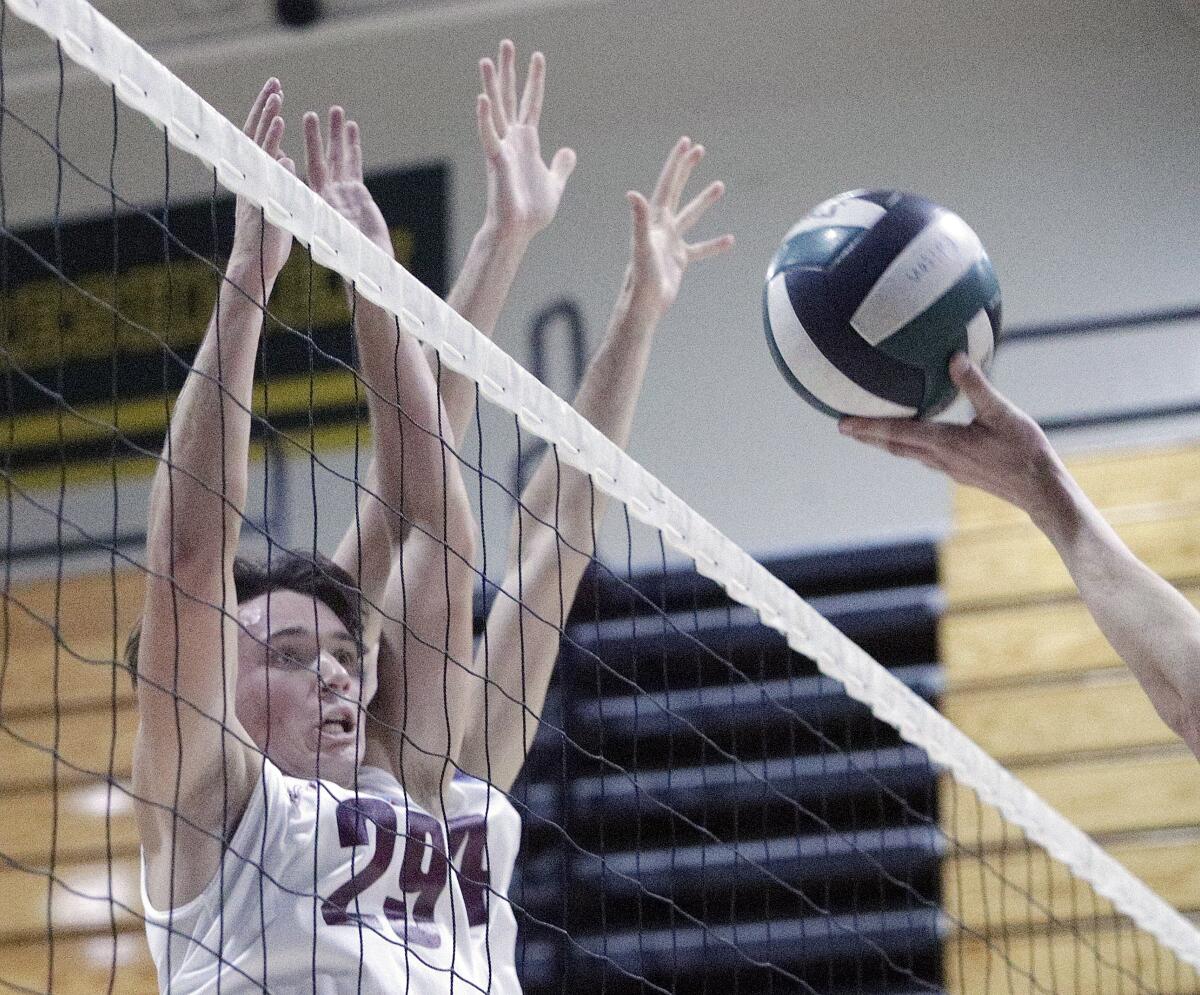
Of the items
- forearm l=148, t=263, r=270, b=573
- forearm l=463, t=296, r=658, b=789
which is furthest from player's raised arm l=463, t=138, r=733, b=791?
forearm l=148, t=263, r=270, b=573

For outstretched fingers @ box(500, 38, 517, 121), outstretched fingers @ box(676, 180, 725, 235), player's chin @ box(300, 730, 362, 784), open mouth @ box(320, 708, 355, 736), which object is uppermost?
outstretched fingers @ box(500, 38, 517, 121)

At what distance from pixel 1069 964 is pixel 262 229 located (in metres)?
4.05

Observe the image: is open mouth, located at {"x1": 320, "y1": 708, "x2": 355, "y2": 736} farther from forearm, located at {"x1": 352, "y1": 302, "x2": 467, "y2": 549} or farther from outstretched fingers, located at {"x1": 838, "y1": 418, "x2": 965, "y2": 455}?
outstretched fingers, located at {"x1": 838, "y1": 418, "x2": 965, "y2": 455}

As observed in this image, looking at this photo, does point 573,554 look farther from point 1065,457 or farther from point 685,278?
point 685,278

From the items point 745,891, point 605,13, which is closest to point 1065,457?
point 745,891

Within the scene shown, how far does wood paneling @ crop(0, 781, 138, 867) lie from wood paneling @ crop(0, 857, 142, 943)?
7cm

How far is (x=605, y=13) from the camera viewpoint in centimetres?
814

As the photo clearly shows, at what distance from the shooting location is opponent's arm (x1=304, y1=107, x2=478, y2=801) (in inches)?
117

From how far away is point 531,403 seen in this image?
2.93 meters

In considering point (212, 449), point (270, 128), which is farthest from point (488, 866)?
point (270, 128)

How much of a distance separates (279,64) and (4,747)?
3412 mm

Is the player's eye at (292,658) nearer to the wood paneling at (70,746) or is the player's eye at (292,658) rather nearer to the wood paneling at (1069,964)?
the wood paneling at (1069,964)

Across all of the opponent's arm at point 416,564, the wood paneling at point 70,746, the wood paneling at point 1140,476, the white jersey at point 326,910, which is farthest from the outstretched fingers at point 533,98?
the wood paneling at point 70,746

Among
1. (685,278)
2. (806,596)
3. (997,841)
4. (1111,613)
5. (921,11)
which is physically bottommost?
(1111,613)
